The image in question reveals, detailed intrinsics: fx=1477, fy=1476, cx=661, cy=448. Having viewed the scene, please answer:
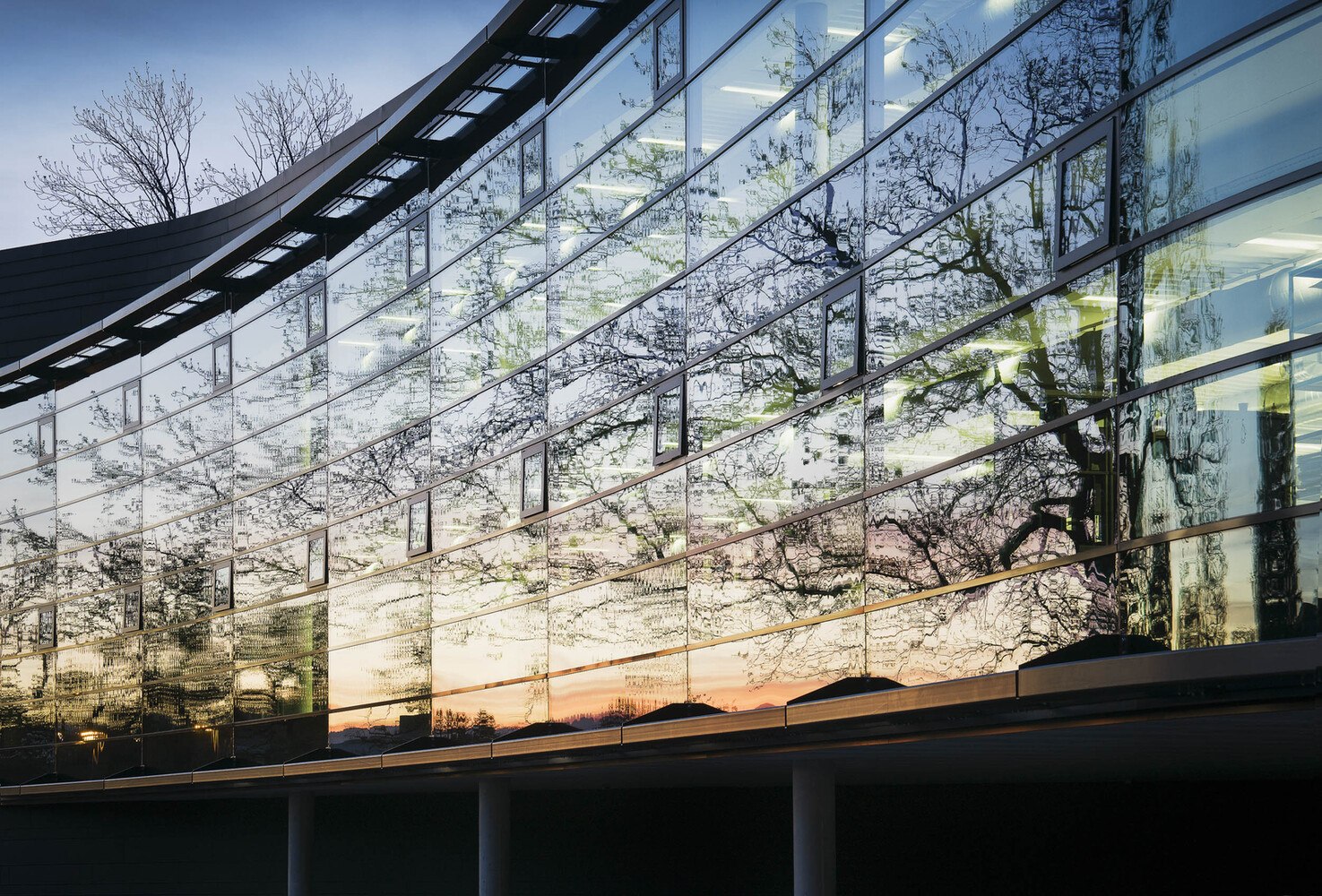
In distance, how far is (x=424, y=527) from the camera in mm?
19703

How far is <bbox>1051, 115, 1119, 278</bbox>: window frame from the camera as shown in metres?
9.17

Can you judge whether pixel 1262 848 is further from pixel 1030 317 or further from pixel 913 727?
pixel 1030 317

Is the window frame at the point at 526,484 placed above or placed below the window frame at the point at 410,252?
below

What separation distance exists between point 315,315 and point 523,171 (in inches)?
240

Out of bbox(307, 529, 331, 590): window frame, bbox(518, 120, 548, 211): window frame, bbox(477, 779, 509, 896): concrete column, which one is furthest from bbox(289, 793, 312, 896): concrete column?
bbox(518, 120, 548, 211): window frame

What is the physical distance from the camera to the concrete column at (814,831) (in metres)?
13.8

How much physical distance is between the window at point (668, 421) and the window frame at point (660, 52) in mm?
2970

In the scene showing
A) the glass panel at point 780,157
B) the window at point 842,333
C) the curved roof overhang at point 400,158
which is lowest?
the window at point 842,333

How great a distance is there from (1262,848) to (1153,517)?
8.38 metres

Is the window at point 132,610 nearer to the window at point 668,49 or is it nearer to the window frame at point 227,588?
the window frame at point 227,588

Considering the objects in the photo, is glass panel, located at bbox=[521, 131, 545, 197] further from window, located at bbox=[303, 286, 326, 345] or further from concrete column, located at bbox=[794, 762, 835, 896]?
concrete column, located at bbox=[794, 762, 835, 896]

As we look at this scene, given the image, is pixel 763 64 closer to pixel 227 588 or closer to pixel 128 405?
pixel 227 588

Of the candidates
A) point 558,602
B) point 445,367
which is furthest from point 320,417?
point 558,602

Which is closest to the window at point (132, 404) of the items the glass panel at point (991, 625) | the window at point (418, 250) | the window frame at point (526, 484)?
the window at point (418, 250)
